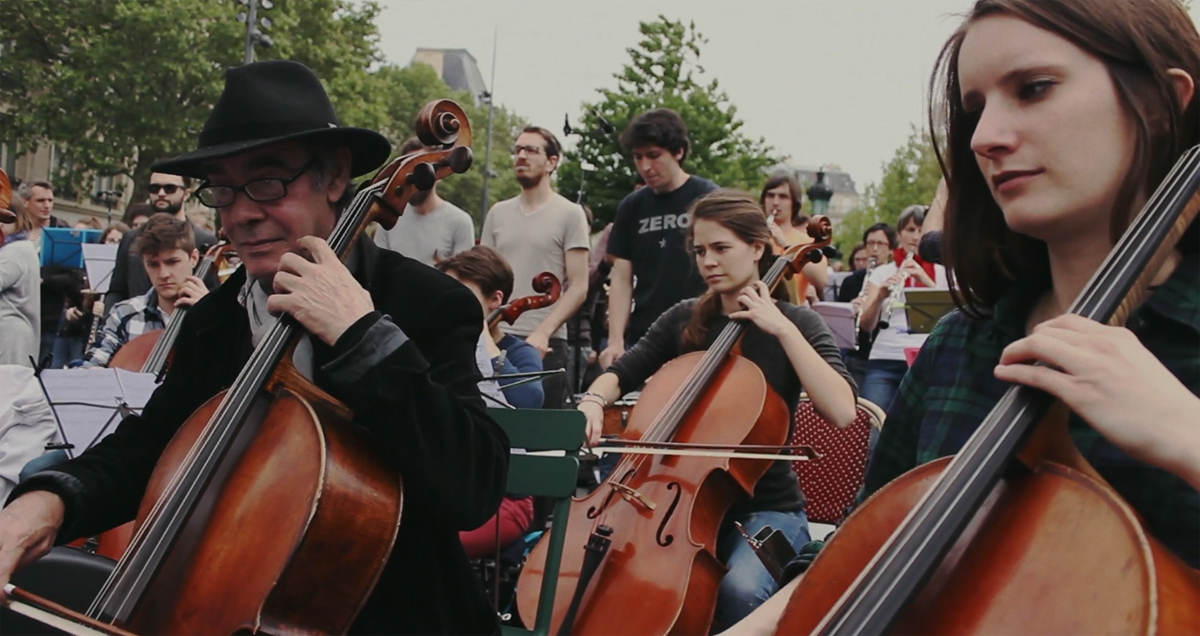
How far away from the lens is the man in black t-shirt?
593cm

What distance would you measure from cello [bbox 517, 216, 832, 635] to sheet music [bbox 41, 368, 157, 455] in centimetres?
141

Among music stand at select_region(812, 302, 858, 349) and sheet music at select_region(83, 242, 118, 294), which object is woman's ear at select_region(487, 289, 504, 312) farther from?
sheet music at select_region(83, 242, 118, 294)

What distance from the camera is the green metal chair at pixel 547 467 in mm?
3162

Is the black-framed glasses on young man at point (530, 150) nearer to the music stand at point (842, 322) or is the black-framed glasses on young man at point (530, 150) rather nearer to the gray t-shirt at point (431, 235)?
the gray t-shirt at point (431, 235)

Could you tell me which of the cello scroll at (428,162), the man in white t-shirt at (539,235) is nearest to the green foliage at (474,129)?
the man in white t-shirt at (539,235)

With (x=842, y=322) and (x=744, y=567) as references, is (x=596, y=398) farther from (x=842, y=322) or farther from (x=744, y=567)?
(x=842, y=322)

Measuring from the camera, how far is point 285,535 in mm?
2057

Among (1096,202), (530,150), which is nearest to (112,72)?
(530,150)

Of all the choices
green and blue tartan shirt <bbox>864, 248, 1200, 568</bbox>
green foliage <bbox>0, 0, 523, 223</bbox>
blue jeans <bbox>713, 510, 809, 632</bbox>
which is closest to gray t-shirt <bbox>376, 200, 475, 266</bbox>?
blue jeans <bbox>713, 510, 809, 632</bbox>

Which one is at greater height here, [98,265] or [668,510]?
[668,510]

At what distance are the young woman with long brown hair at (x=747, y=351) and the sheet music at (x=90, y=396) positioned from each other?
153cm

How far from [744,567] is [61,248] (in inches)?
304

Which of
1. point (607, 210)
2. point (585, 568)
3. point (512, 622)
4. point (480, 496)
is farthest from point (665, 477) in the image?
point (607, 210)

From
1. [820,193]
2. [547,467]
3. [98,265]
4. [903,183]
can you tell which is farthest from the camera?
[903,183]
